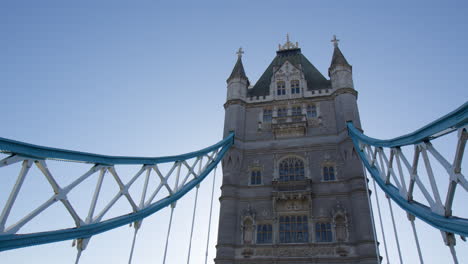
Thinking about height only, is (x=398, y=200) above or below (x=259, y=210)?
below

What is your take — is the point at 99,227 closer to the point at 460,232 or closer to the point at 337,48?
the point at 460,232

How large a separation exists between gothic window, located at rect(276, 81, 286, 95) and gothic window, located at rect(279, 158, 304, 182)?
6769 millimetres

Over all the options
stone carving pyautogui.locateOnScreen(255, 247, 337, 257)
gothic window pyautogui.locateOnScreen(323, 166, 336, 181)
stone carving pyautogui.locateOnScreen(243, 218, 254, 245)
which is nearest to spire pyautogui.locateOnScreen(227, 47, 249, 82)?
gothic window pyautogui.locateOnScreen(323, 166, 336, 181)

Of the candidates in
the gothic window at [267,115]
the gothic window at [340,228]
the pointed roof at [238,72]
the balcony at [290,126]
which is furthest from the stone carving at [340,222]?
the pointed roof at [238,72]

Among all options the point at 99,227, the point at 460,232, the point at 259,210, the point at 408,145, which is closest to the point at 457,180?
the point at 460,232

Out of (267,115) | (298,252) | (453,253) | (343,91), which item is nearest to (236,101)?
(267,115)

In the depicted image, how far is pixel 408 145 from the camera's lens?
10.6 metres

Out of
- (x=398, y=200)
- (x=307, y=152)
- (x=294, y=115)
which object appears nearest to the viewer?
(x=398, y=200)

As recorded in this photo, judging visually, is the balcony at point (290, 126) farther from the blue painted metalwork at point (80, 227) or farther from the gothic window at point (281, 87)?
the blue painted metalwork at point (80, 227)

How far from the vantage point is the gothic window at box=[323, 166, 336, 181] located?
2292cm

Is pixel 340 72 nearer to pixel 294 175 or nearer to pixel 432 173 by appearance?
pixel 294 175

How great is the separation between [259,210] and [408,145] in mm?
13342

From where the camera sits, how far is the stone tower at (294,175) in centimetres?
2038

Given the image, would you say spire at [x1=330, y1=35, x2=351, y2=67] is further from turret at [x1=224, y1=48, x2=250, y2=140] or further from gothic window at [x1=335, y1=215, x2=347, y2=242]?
gothic window at [x1=335, y1=215, x2=347, y2=242]
